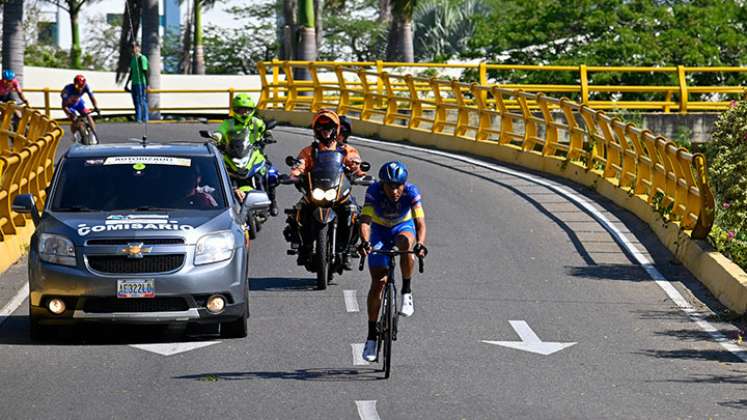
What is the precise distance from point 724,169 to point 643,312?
3442 mm

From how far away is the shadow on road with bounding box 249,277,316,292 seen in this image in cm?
1673

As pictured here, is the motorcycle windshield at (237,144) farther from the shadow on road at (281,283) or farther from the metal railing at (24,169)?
the shadow on road at (281,283)

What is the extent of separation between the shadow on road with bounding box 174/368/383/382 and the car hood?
5.26 feet

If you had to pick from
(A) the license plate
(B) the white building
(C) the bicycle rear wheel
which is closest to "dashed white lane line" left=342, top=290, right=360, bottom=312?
(A) the license plate

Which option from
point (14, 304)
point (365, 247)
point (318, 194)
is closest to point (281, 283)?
point (318, 194)

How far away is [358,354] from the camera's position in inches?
513

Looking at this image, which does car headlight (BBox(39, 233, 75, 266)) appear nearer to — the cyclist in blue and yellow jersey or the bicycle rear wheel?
Result: the cyclist in blue and yellow jersey

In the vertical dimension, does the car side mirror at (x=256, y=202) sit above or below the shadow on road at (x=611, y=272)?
above

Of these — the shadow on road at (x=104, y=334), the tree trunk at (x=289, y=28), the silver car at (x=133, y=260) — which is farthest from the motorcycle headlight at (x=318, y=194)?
the tree trunk at (x=289, y=28)

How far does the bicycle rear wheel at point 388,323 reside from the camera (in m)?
11.7

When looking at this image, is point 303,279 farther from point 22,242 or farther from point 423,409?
point 423,409

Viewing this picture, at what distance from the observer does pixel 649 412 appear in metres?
10.9

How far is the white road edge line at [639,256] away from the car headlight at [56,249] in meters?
5.54

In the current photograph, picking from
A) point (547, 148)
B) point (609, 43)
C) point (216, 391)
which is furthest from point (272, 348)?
point (609, 43)
